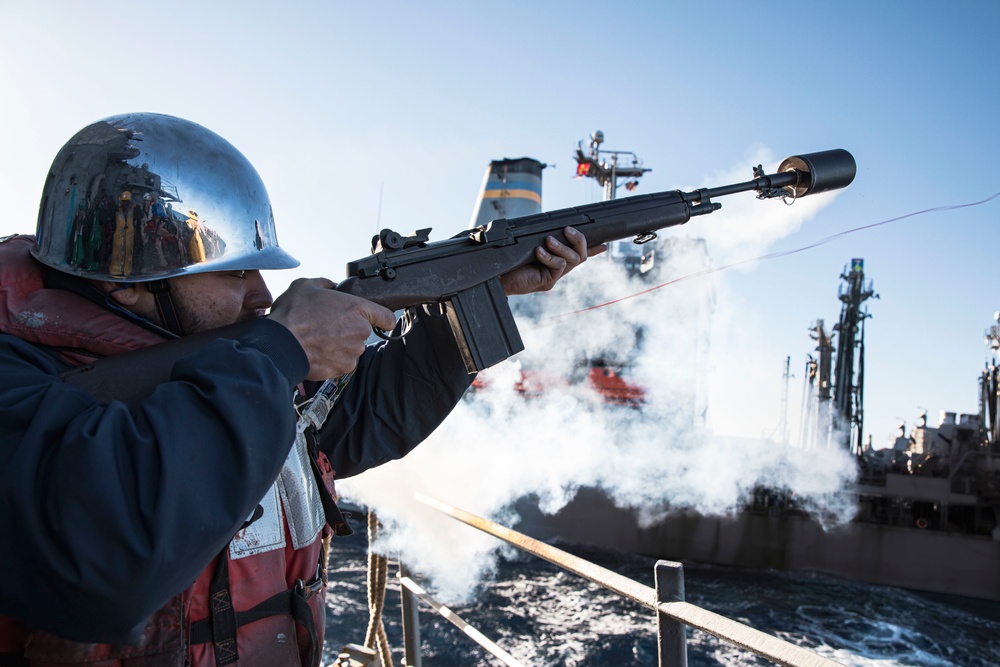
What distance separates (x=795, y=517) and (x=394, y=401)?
65.7 feet

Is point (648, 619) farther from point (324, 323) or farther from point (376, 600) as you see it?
point (324, 323)

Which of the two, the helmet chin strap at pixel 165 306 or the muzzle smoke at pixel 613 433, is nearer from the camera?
the helmet chin strap at pixel 165 306

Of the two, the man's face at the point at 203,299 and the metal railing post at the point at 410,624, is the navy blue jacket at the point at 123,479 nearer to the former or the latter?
the man's face at the point at 203,299

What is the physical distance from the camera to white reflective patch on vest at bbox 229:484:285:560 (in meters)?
1.48

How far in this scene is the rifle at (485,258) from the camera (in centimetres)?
137

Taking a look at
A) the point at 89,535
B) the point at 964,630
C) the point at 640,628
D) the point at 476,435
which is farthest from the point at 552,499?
the point at 89,535

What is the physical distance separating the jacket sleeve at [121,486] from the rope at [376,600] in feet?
9.79

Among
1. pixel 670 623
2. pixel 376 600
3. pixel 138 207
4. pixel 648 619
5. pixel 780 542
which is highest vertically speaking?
pixel 138 207

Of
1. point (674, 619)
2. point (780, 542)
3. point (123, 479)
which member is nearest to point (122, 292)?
point (123, 479)

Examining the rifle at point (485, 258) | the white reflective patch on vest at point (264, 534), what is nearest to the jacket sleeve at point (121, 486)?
the rifle at point (485, 258)

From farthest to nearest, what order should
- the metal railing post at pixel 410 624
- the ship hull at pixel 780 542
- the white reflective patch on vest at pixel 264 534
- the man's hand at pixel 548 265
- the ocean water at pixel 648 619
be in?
1. the ship hull at pixel 780 542
2. the ocean water at pixel 648 619
3. the metal railing post at pixel 410 624
4. the man's hand at pixel 548 265
5. the white reflective patch on vest at pixel 264 534

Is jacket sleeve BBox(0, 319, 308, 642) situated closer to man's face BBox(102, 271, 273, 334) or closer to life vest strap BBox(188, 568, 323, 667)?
life vest strap BBox(188, 568, 323, 667)

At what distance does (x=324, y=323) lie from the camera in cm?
143

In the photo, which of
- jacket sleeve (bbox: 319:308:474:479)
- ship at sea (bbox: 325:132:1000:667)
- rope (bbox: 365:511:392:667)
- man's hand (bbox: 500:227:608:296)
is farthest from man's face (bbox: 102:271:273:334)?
ship at sea (bbox: 325:132:1000:667)
